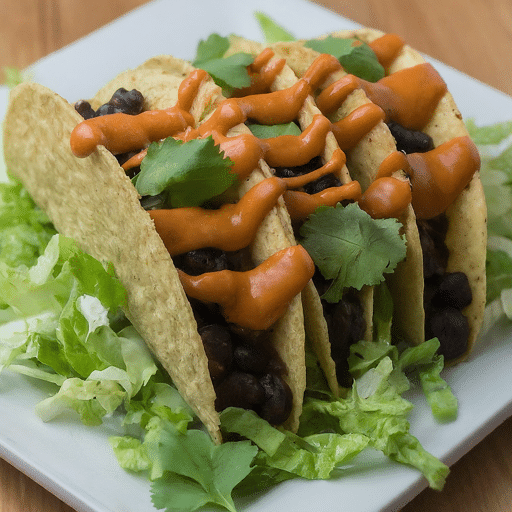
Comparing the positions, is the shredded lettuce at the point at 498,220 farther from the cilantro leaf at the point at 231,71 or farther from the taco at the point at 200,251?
the cilantro leaf at the point at 231,71

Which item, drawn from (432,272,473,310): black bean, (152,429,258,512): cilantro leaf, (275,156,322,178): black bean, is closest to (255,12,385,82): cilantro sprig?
(275,156,322,178): black bean

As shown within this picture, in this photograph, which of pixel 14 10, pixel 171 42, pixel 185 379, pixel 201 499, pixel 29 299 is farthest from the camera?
pixel 14 10

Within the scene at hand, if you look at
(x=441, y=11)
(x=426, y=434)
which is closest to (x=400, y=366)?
(x=426, y=434)


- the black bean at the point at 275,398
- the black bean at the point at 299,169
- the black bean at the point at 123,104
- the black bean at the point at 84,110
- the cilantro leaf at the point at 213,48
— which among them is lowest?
the black bean at the point at 275,398

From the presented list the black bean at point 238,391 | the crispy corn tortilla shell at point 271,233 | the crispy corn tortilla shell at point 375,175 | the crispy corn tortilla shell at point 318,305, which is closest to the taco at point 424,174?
the crispy corn tortilla shell at point 375,175

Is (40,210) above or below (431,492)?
above

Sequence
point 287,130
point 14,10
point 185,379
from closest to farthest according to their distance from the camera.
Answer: point 185,379, point 287,130, point 14,10

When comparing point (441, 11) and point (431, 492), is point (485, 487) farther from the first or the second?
point (441, 11)

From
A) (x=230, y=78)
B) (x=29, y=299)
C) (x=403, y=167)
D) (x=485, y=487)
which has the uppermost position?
(x=230, y=78)
